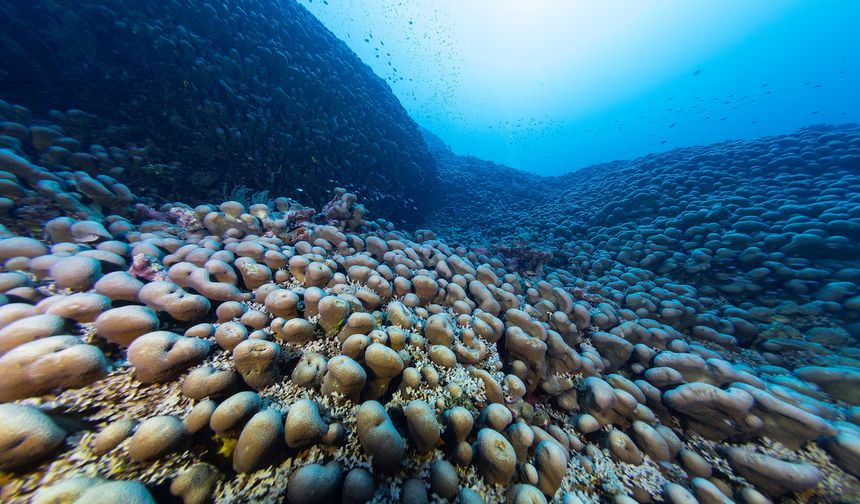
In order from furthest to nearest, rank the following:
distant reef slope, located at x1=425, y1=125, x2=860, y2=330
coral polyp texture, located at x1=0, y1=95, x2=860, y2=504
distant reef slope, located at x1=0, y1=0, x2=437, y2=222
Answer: distant reef slope, located at x1=0, y1=0, x2=437, y2=222 < distant reef slope, located at x1=425, y1=125, x2=860, y2=330 < coral polyp texture, located at x1=0, y1=95, x2=860, y2=504

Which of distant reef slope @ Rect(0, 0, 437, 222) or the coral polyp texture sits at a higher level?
distant reef slope @ Rect(0, 0, 437, 222)

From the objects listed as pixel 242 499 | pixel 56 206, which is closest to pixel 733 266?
pixel 242 499

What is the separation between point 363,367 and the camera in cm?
225

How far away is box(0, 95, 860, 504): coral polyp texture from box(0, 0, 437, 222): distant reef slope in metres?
1.16

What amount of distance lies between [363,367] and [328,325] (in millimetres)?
553

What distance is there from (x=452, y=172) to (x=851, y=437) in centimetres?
1595

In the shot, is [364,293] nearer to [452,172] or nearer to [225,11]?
[225,11]

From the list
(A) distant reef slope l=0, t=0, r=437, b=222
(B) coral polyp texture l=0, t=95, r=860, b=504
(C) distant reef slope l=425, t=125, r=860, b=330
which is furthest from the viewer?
(A) distant reef slope l=0, t=0, r=437, b=222

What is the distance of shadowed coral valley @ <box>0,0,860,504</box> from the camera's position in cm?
157

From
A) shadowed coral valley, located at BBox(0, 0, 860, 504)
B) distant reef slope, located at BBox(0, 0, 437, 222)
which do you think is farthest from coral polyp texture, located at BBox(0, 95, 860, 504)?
distant reef slope, located at BBox(0, 0, 437, 222)

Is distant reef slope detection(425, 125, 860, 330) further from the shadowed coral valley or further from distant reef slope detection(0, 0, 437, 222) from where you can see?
distant reef slope detection(0, 0, 437, 222)

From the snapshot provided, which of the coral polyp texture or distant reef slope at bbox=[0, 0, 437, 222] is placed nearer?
the coral polyp texture

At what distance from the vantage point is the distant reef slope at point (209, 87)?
577 centimetres

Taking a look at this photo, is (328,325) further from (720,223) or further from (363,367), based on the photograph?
(720,223)
